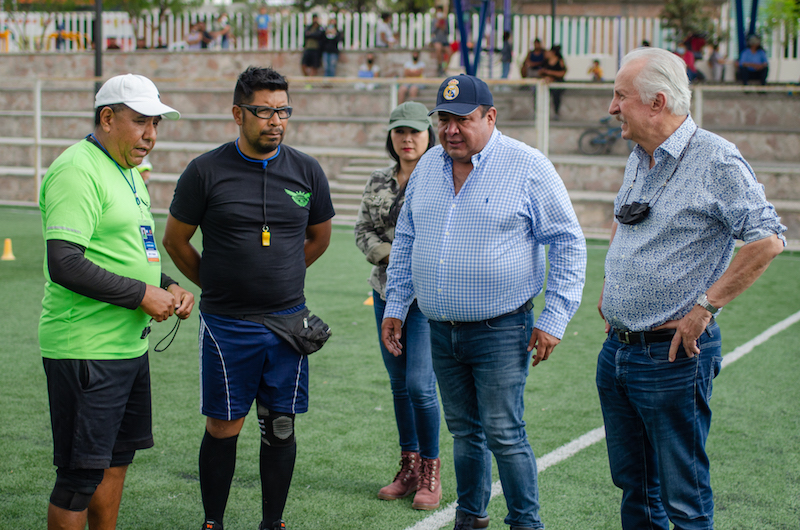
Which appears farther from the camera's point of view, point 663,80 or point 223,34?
point 223,34

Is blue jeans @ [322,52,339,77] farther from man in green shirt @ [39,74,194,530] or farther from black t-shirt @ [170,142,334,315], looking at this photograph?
man in green shirt @ [39,74,194,530]

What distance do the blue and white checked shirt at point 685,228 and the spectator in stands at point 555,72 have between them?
17887 millimetres

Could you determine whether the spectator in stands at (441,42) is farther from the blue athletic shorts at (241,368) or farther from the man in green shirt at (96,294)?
the man in green shirt at (96,294)

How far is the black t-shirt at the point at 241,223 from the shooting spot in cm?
355

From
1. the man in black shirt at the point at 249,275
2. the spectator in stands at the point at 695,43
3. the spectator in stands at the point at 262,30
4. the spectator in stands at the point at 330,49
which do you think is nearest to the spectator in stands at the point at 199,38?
the spectator in stands at the point at 262,30

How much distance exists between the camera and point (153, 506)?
4.12m

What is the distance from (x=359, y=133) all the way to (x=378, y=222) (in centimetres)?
1641

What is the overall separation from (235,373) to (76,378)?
2.41ft

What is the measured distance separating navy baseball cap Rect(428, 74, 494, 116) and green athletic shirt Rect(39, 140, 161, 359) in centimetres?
135

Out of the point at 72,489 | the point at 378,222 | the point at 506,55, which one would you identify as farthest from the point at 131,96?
the point at 506,55

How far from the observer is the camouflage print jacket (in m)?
4.38

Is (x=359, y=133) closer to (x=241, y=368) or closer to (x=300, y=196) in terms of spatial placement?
(x=300, y=196)

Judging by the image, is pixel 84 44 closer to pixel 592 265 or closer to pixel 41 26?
pixel 41 26

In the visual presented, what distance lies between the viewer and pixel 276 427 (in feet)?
12.1
